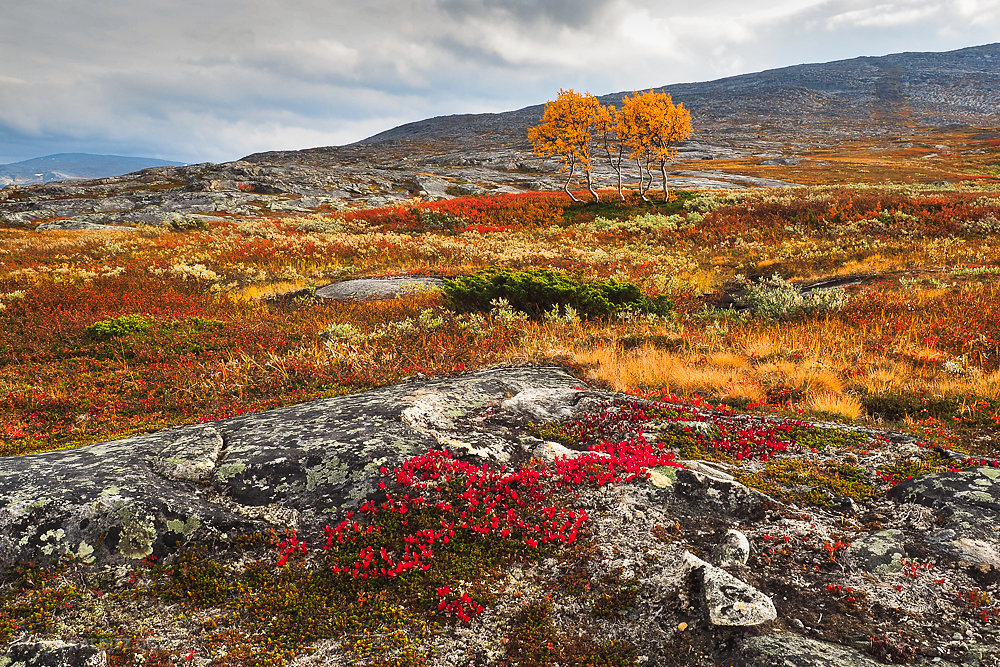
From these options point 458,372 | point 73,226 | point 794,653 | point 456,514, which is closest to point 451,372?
point 458,372

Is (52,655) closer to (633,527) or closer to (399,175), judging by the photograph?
(633,527)

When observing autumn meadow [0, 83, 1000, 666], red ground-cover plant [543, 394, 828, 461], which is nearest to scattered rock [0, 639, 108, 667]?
autumn meadow [0, 83, 1000, 666]

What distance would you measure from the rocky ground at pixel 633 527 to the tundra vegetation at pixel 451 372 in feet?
0.22

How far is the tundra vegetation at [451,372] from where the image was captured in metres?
3.27

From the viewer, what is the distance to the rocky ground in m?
2.94

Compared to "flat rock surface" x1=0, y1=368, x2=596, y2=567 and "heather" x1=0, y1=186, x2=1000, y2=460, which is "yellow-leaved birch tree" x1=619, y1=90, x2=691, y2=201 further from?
"flat rock surface" x1=0, y1=368, x2=596, y2=567

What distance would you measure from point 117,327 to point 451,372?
7642 millimetres

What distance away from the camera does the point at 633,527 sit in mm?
3926

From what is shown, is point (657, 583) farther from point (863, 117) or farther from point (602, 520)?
point (863, 117)

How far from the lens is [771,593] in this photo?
3225mm

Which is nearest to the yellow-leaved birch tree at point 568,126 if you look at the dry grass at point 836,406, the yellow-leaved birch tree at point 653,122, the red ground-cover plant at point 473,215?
the yellow-leaved birch tree at point 653,122

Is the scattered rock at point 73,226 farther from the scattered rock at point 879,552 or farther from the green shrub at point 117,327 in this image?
the scattered rock at point 879,552

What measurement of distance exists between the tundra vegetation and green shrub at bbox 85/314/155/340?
0.18 ft

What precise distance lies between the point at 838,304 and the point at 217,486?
12287 millimetres
